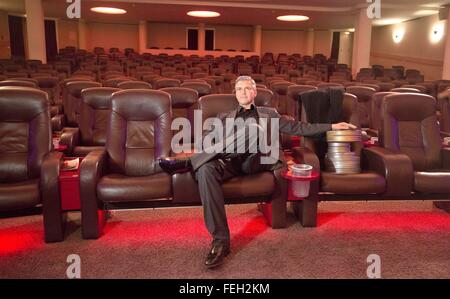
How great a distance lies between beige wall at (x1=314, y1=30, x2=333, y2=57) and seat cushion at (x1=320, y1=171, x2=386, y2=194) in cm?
1702

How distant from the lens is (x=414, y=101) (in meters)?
3.00

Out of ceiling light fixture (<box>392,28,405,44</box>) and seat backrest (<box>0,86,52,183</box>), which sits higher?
ceiling light fixture (<box>392,28,405,44</box>)

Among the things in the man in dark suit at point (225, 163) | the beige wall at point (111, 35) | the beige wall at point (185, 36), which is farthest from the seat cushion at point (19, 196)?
the beige wall at point (111, 35)

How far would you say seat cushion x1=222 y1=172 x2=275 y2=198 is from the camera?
239 cm

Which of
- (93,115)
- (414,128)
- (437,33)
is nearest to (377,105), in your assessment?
(414,128)

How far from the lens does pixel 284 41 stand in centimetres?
1823

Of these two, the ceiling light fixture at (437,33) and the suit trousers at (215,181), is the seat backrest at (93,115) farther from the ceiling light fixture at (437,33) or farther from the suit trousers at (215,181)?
the ceiling light fixture at (437,33)

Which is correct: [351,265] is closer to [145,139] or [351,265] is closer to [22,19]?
[145,139]

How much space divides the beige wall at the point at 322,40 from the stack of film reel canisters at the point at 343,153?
16843 mm

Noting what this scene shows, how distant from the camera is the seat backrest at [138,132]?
2.76 m

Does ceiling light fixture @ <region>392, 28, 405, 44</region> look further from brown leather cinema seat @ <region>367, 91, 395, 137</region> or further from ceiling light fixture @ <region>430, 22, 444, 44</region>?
brown leather cinema seat @ <region>367, 91, 395, 137</region>
